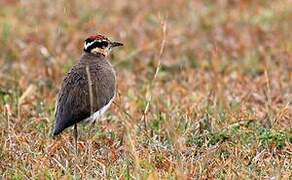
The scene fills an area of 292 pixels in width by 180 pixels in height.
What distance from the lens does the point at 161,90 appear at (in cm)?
911

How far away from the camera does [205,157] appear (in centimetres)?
618

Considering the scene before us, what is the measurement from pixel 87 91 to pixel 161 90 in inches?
95.8

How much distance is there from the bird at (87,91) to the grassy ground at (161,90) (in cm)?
21

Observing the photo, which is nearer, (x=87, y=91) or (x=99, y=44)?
(x=87, y=91)

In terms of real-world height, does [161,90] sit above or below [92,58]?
below

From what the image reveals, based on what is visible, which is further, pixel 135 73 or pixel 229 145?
pixel 135 73

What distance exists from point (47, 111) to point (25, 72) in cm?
176

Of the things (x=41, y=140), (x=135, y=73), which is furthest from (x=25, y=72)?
(x=41, y=140)

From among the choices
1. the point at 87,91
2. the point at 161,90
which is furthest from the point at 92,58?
the point at 161,90

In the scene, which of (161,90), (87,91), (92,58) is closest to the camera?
(87,91)

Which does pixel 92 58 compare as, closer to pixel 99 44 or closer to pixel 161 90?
pixel 99 44

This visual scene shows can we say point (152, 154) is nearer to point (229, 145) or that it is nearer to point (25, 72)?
point (229, 145)

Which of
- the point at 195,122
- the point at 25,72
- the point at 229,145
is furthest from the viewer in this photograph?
the point at 25,72

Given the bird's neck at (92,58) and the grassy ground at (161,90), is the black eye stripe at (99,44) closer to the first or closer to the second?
the bird's neck at (92,58)
